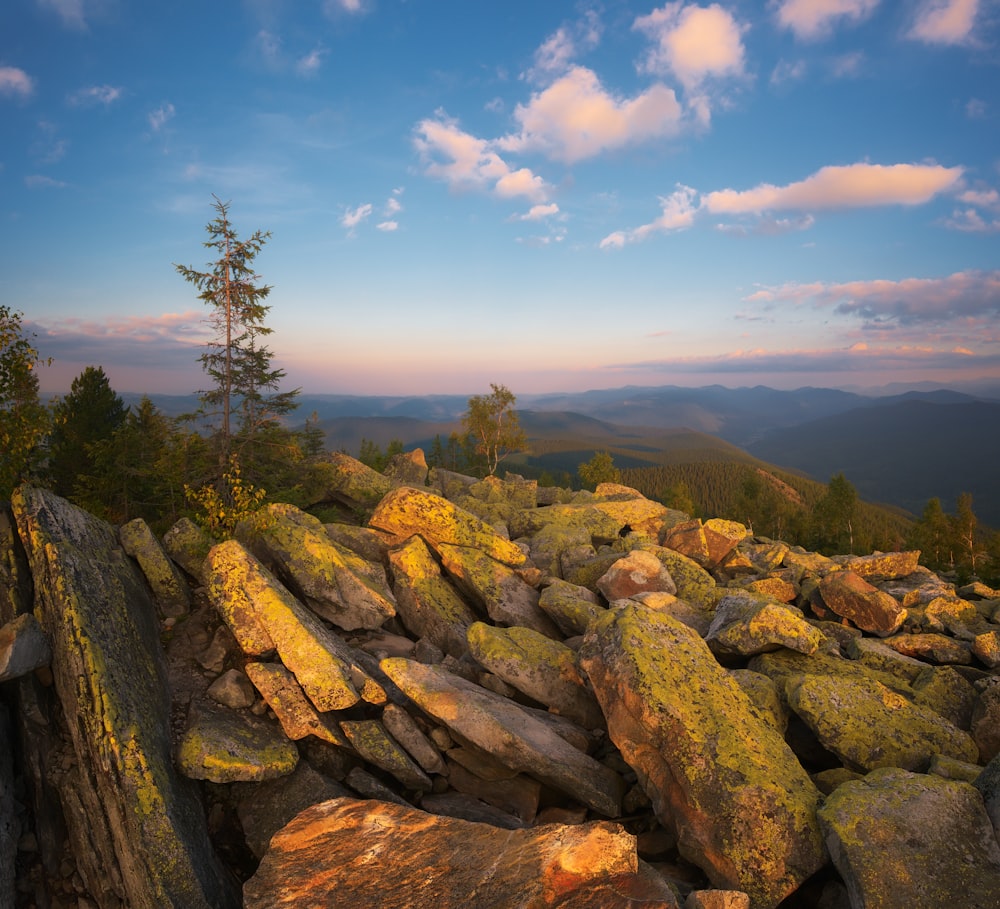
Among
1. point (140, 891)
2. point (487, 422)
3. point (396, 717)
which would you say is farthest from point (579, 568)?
point (487, 422)

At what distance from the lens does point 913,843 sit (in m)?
9.14

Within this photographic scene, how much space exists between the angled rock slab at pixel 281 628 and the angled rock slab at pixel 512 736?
1.22 meters

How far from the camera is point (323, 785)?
11.7m

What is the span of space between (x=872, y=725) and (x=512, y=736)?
8.76 metres

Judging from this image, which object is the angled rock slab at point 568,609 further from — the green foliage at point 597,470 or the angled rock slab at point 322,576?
the green foliage at point 597,470

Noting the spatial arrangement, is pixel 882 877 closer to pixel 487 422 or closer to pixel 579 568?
pixel 579 568

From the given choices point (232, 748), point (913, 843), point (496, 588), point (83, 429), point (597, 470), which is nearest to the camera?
point (913, 843)

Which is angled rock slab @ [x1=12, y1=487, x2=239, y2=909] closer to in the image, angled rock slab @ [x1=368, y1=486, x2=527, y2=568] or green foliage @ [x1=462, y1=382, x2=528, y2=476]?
angled rock slab @ [x1=368, y1=486, x2=527, y2=568]

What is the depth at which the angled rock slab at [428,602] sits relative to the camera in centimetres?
1870

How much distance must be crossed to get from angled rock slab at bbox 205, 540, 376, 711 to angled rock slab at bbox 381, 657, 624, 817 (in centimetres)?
122

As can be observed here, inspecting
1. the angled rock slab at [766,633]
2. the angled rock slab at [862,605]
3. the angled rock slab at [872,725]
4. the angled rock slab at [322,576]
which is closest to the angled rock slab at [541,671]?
the angled rock slab at [322,576]

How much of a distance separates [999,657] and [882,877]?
12.7 metres

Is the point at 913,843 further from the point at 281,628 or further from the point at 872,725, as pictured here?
the point at 281,628

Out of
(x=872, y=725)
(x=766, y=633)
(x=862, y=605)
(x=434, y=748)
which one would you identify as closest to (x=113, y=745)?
(x=434, y=748)
